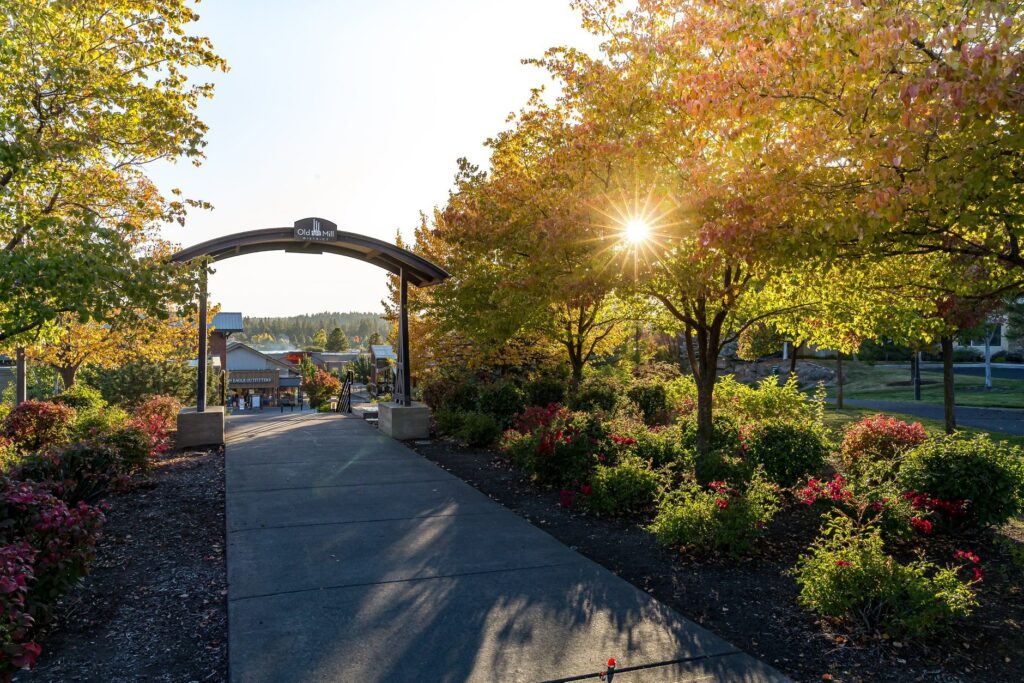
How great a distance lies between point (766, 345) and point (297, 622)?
115 feet

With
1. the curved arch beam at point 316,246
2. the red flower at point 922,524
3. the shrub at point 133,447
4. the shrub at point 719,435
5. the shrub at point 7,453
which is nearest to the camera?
the red flower at point 922,524

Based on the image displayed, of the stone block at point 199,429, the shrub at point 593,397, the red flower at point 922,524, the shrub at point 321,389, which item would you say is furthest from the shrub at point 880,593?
the shrub at point 321,389

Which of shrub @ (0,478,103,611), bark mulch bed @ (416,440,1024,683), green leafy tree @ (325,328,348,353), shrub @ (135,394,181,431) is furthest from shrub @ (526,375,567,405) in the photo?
green leafy tree @ (325,328,348,353)

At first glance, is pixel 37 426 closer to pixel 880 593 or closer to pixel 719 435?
pixel 719 435

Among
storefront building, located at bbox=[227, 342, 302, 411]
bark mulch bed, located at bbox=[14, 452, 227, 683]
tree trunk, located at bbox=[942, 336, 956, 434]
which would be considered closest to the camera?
bark mulch bed, located at bbox=[14, 452, 227, 683]

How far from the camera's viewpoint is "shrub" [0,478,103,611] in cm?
471

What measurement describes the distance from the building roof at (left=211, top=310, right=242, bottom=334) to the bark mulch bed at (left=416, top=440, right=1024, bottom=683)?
58335 mm

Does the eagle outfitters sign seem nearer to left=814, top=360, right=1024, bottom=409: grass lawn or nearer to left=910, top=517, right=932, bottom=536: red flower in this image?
left=910, top=517, right=932, bottom=536: red flower

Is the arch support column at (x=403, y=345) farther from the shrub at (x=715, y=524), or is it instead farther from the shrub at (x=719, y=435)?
the shrub at (x=715, y=524)

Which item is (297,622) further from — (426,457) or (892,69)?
(426,457)

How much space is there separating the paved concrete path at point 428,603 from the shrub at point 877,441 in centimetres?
519

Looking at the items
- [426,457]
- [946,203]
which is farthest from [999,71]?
[426,457]

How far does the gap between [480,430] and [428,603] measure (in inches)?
304

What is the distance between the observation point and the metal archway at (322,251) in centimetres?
1280
